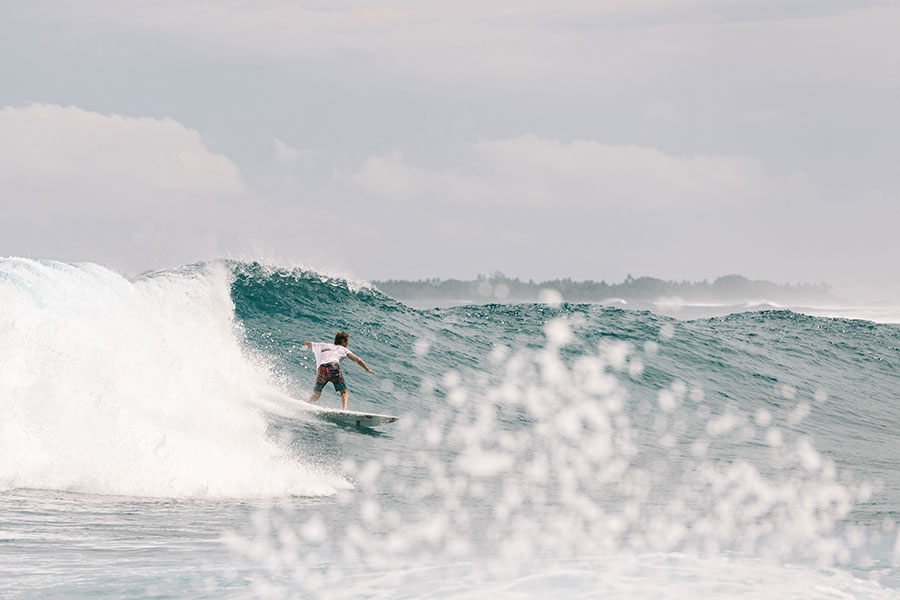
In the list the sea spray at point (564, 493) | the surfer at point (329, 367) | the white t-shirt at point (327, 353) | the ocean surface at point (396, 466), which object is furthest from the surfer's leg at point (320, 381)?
the sea spray at point (564, 493)

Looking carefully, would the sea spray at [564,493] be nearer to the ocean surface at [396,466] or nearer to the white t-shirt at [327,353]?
the ocean surface at [396,466]

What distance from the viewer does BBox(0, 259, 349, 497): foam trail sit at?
917 centimetres

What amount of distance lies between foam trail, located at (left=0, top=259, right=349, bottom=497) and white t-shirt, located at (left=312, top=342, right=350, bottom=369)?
1.12 m

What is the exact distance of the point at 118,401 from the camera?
34.7 feet

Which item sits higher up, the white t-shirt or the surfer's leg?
the white t-shirt

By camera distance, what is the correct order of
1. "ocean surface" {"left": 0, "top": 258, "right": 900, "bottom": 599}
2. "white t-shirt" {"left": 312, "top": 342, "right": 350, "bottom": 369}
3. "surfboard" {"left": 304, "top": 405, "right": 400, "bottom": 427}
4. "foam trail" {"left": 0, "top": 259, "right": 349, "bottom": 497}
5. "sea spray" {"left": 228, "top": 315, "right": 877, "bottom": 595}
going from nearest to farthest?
"ocean surface" {"left": 0, "top": 258, "right": 900, "bottom": 599} < "sea spray" {"left": 228, "top": 315, "right": 877, "bottom": 595} < "foam trail" {"left": 0, "top": 259, "right": 349, "bottom": 497} < "surfboard" {"left": 304, "top": 405, "right": 400, "bottom": 427} < "white t-shirt" {"left": 312, "top": 342, "right": 350, "bottom": 369}

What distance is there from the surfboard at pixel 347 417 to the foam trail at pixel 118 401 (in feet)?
3.34

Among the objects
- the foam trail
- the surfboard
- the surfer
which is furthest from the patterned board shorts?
the foam trail

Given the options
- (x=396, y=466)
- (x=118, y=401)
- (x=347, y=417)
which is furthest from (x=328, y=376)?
(x=118, y=401)

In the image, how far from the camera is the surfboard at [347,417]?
43.1 feet

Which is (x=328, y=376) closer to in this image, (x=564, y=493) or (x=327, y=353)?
(x=327, y=353)

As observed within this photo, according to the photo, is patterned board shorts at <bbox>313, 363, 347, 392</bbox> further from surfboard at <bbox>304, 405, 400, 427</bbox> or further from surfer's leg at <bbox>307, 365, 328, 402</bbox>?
surfboard at <bbox>304, 405, 400, 427</bbox>

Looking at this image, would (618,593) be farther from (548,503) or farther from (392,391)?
(392,391)

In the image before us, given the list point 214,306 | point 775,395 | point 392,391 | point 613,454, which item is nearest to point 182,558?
point 613,454
